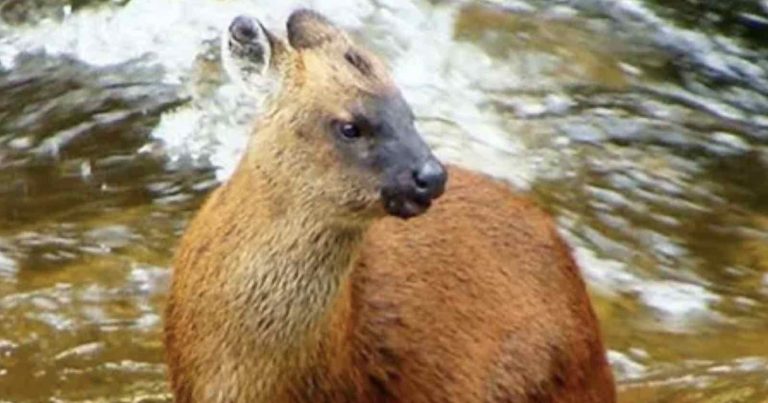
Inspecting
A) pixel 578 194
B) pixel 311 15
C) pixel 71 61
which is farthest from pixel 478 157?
pixel 311 15

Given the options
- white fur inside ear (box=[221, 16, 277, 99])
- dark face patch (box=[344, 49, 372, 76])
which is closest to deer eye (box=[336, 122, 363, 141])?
dark face patch (box=[344, 49, 372, 76])

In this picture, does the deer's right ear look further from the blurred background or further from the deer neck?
the deer neck

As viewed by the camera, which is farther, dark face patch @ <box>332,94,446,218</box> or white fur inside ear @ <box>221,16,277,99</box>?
white fur inside ear @ <box>221,16,277,99</box>

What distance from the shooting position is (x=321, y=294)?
589 cm

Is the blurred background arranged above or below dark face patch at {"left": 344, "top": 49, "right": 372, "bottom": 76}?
below

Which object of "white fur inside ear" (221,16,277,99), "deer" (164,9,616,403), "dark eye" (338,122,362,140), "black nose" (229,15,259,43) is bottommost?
"deer" (164,9,616,403)

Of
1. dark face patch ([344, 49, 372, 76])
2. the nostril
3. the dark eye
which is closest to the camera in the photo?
the nostril

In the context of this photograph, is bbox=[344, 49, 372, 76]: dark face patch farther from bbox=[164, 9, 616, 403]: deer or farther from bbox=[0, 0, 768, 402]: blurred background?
bbox=[0, 0, 768, 402]: blurred background

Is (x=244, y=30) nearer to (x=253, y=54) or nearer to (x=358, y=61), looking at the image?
(x=253, y=54)

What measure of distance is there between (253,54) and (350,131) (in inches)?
16.1

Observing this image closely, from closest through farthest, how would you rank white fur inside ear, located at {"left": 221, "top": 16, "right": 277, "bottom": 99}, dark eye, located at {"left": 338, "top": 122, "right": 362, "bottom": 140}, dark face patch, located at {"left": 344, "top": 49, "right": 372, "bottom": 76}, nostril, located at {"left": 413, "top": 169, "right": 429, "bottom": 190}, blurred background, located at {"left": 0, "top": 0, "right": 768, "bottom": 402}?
nostril, located at {"left": 413, "top": 169, "right": 429, "bottom": 190}, dark eye, located at {"left": 338, "top": 122, "right": 362, "bottom": 140}, dark face patch, located at {"left": 344, "top": 49, "right": 372, "bottom": 76}, white fur inside ear, located at {"left": 221, "top": 16, "right": 277, "bottom": 99}, blurred background, located at {"left": 0, "top": 0, "right": 768, "bottom": 402}

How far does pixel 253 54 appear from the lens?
602cm

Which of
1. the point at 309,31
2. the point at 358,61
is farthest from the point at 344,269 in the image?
the point at 309,31

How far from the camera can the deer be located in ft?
19.0
